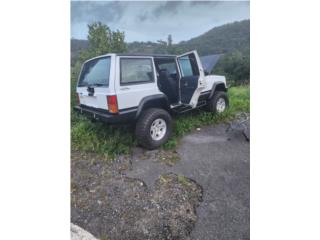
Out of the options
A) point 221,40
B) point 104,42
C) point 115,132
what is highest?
point 104,42

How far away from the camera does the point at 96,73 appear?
2.33 meters

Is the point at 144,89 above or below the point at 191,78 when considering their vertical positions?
below

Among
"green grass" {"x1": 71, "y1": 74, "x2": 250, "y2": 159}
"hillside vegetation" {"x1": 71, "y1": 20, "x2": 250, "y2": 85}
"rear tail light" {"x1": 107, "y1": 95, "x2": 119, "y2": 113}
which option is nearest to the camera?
"hillside vegetation" {"x1": 71, "y1": 20, "x2": 250, "y2": 85}

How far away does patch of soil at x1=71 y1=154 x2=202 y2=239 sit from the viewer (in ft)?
4.30

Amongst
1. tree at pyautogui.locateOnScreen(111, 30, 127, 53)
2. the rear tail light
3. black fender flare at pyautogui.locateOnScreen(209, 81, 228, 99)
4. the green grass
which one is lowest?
the green grass

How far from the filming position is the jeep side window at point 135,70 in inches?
85.3

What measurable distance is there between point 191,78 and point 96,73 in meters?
1.46

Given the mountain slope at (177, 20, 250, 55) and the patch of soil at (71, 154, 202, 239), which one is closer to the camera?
the patch of soil at (71, 154, 202, 239)

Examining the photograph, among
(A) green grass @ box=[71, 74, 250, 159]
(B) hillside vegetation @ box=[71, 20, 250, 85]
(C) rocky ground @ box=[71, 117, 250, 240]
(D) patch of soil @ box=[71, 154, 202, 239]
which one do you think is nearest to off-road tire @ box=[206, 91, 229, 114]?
(A) green grass @ box=[71, 74, 250, 159]

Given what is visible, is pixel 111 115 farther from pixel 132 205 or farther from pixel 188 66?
pixel 188 66

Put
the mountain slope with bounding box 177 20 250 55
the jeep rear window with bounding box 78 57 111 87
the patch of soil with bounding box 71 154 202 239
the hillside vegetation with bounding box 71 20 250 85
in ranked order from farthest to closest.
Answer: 1. the jeep rear window with bounding box 78 57 111 87
2. the hillside vegetation with bounding box 71 20 250 85
3. the mountain slope with bounding box 177 20 250 55
4. the patch of soil with bounding box 71 154 202 239

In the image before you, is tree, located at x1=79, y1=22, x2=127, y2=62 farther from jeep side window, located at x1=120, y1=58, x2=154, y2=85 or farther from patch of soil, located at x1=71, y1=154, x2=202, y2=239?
patch of soil, located at x1=71, y1=154, x2=202, y2=239

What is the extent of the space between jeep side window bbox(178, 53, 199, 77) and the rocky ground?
125 centimetres

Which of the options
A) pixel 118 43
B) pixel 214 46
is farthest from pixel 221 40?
pixel 118 43
